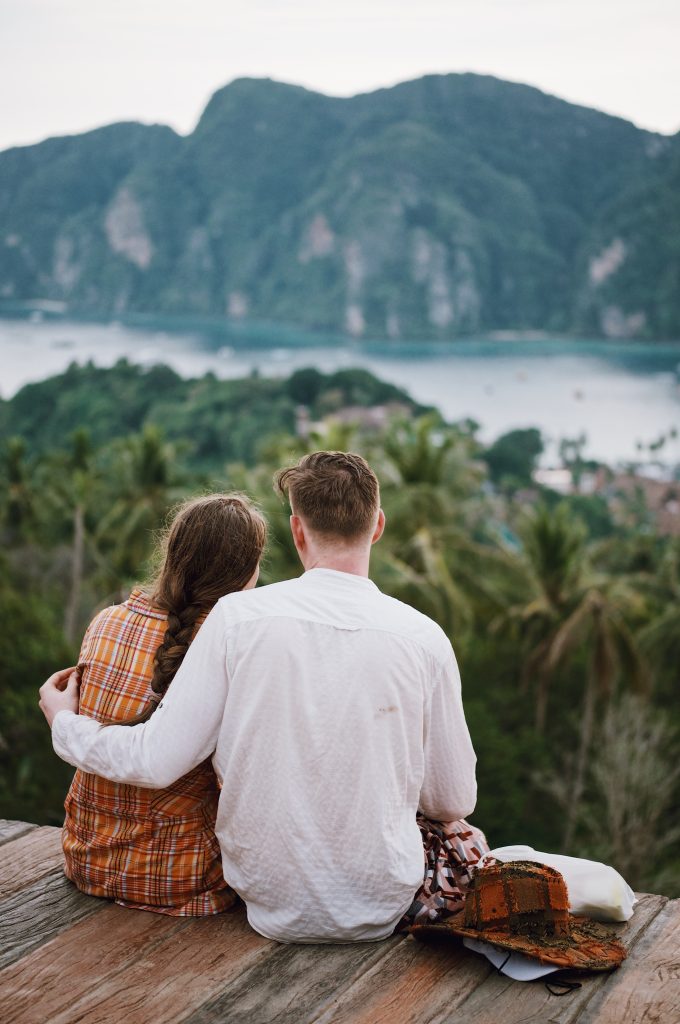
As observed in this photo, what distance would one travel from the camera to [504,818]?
2389 cm

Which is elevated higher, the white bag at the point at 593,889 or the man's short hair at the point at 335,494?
the man's short hair at the point at 335,494

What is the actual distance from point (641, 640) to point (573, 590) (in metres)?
4.05

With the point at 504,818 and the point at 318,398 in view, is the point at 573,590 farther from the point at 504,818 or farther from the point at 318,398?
the point at 318,398

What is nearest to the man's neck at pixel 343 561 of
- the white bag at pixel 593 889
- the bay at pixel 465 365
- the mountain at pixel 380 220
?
the white bag at pixel 593 889

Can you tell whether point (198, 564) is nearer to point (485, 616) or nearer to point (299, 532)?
point (299, 532)

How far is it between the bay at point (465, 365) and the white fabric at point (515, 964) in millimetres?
91144

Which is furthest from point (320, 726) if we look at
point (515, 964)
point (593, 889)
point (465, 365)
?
point (465, 365)

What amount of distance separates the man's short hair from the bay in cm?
9118

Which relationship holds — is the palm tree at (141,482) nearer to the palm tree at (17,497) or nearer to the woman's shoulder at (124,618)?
the palm tree at (17,497)

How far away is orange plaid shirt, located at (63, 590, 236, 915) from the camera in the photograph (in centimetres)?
246

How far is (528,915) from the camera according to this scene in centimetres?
228

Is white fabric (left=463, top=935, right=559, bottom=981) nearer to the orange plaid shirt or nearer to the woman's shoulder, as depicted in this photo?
the orange plaid shirt

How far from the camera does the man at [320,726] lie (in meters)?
2.23

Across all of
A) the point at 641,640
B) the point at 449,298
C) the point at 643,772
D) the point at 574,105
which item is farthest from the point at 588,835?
the point at 574,105
